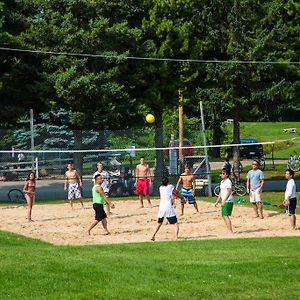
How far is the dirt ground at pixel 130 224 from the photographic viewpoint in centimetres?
2238

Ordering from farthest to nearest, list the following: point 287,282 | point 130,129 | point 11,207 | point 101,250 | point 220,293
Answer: point 130,129, point 11,207, point 101,250, point 287,282, point 220,293

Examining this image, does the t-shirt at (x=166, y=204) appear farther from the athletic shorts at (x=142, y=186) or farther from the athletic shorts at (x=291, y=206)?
the athletic shorts at (x=142, y=186)

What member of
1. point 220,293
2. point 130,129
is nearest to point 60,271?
point 220,293

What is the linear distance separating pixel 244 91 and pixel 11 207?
1460cm

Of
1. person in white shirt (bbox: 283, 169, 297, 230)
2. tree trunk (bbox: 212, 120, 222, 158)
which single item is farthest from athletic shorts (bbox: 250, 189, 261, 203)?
tree trunk (bbox: 212, 120, 222, 158)

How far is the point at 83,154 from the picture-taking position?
38.2 meters

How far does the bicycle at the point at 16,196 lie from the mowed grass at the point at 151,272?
1682 cm

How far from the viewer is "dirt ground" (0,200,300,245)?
22.4 m

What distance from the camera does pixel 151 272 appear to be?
47.7 ft

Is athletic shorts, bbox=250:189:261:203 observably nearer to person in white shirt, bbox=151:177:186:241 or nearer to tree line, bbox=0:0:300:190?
person in white shirt, bbox=151:177:186:241

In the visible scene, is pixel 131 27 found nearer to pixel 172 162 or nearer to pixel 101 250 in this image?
pixel 172 162

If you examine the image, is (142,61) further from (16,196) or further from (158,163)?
(16,196)

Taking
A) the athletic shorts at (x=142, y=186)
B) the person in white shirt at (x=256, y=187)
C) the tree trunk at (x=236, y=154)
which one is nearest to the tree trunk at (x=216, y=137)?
the tree trunk at (x=236, y=154)

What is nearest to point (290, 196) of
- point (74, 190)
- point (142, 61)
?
point (74, 190)
